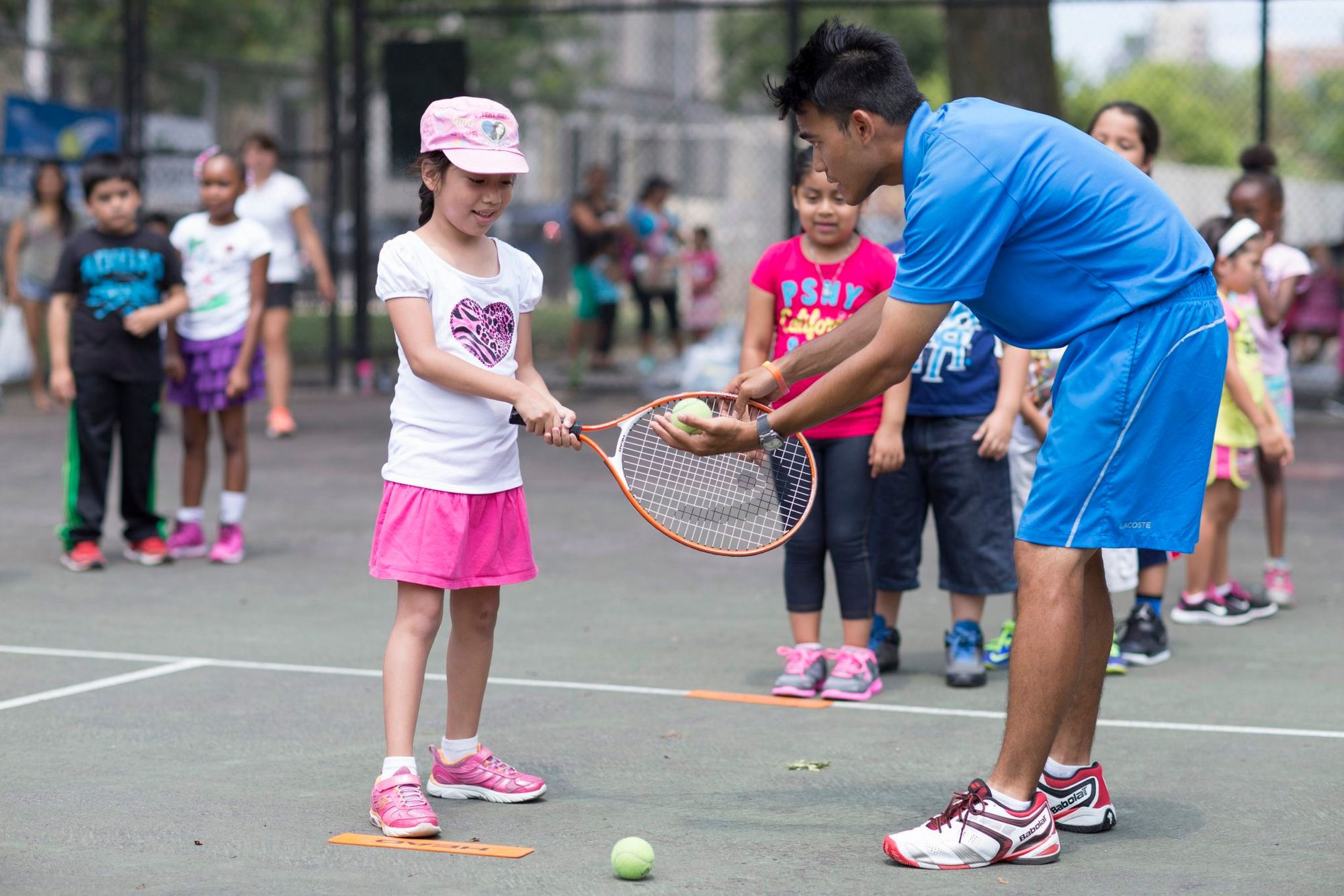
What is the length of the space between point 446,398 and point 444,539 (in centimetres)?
35

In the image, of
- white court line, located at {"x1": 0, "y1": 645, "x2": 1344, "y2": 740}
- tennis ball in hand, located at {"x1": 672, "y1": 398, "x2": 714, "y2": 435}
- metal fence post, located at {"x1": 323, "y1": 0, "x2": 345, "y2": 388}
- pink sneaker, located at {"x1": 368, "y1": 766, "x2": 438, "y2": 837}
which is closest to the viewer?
pink sneaker, located at {"x1": 368, "y1": 766, "x2": 438, "y2": 837}

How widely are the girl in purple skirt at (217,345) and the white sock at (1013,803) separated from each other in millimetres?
4947

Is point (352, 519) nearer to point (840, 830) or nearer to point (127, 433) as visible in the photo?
point (127, 433)

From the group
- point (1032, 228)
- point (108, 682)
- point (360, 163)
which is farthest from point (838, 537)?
point (360, 163)

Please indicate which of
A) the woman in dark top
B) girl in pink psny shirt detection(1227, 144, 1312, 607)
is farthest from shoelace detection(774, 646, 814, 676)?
the woman in dark top

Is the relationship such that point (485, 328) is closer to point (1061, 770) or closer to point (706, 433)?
point (706, 433)

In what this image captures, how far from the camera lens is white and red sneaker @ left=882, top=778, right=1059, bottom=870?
154 inches

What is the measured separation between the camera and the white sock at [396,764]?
4176 mm

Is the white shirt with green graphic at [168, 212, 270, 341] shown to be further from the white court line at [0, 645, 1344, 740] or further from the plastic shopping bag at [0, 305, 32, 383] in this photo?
the plastic shopping bag at [0, 305, 32, 383]

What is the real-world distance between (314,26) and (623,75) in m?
10.5

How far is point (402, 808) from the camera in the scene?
409 cm

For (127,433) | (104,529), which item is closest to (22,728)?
(127,433)

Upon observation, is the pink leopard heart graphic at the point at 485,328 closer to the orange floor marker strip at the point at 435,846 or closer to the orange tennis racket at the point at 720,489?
the orange tennis racket at the point at 720,489

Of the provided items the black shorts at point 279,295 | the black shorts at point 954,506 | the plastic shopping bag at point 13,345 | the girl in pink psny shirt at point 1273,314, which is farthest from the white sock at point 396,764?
the plastic shopping bag at point 13,345
